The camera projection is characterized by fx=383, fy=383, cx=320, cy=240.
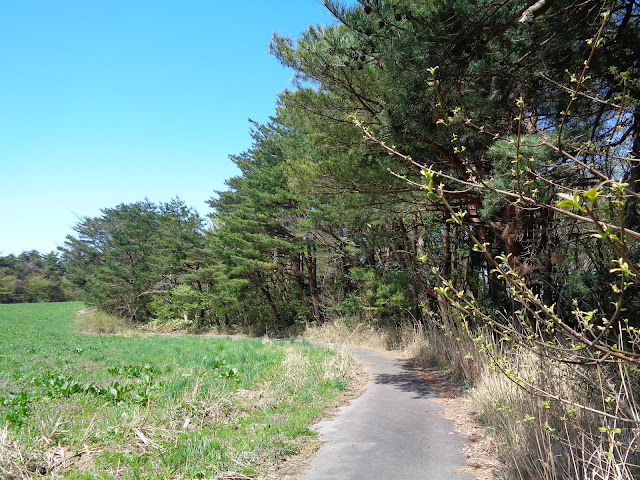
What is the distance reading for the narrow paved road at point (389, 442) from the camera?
3.81 m

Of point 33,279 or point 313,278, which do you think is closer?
point 313,278

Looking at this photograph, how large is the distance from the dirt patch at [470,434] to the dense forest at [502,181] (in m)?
0.69

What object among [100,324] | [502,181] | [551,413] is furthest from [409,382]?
[100,324]

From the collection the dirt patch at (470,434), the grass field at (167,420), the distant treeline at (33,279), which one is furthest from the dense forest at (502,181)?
the distant treeline at (33,279)

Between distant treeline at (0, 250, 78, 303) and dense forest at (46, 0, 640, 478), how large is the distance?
67610 millimetres

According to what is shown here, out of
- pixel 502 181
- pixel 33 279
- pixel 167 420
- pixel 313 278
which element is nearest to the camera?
pixel 167 420

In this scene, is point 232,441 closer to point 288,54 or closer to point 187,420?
point 187,420

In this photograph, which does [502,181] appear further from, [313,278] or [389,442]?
[313,278]

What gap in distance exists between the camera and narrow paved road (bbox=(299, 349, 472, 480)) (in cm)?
381

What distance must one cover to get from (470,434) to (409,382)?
3.00m

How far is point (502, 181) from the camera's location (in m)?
5.05

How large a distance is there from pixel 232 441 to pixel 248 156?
23613 mm

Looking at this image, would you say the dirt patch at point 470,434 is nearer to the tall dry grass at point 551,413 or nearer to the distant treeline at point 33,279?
the tall dry grass at point 551,413

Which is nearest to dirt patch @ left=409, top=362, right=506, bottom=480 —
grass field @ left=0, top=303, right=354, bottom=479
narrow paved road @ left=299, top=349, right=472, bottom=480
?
narrow paved road @ left=299, top=349, right=472, bottom=480
